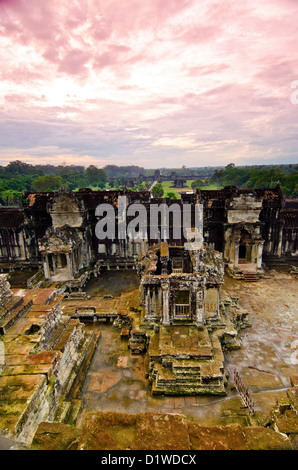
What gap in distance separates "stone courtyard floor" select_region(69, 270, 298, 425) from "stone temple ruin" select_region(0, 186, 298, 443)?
14.7 inches

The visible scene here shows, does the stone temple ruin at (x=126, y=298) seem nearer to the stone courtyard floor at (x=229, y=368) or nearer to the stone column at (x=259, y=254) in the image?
the stone column at (x=259, y=254)

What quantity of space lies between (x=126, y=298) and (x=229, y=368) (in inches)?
A: 291

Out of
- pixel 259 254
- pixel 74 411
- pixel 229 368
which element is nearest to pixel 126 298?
pixel 229 368

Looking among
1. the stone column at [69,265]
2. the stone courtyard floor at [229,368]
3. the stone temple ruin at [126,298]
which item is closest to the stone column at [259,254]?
the stone temple ruin at [126,298]

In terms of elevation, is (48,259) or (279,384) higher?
(48,259)

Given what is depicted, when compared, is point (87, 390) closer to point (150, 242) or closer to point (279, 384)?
point (279, 384)

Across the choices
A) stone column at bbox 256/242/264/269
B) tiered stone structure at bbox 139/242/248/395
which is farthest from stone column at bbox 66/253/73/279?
stone column at bbox 256/242/264/269

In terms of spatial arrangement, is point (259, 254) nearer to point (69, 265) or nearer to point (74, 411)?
point (69, 265)

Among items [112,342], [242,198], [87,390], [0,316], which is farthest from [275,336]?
[0,316]

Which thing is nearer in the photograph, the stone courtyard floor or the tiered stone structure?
the stone courtyard floor

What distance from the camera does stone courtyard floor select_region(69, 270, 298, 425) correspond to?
10.2m

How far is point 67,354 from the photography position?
11.3 m

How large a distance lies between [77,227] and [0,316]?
12.6 m

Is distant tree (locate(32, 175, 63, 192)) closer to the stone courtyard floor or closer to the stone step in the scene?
the stone courtyard floor
